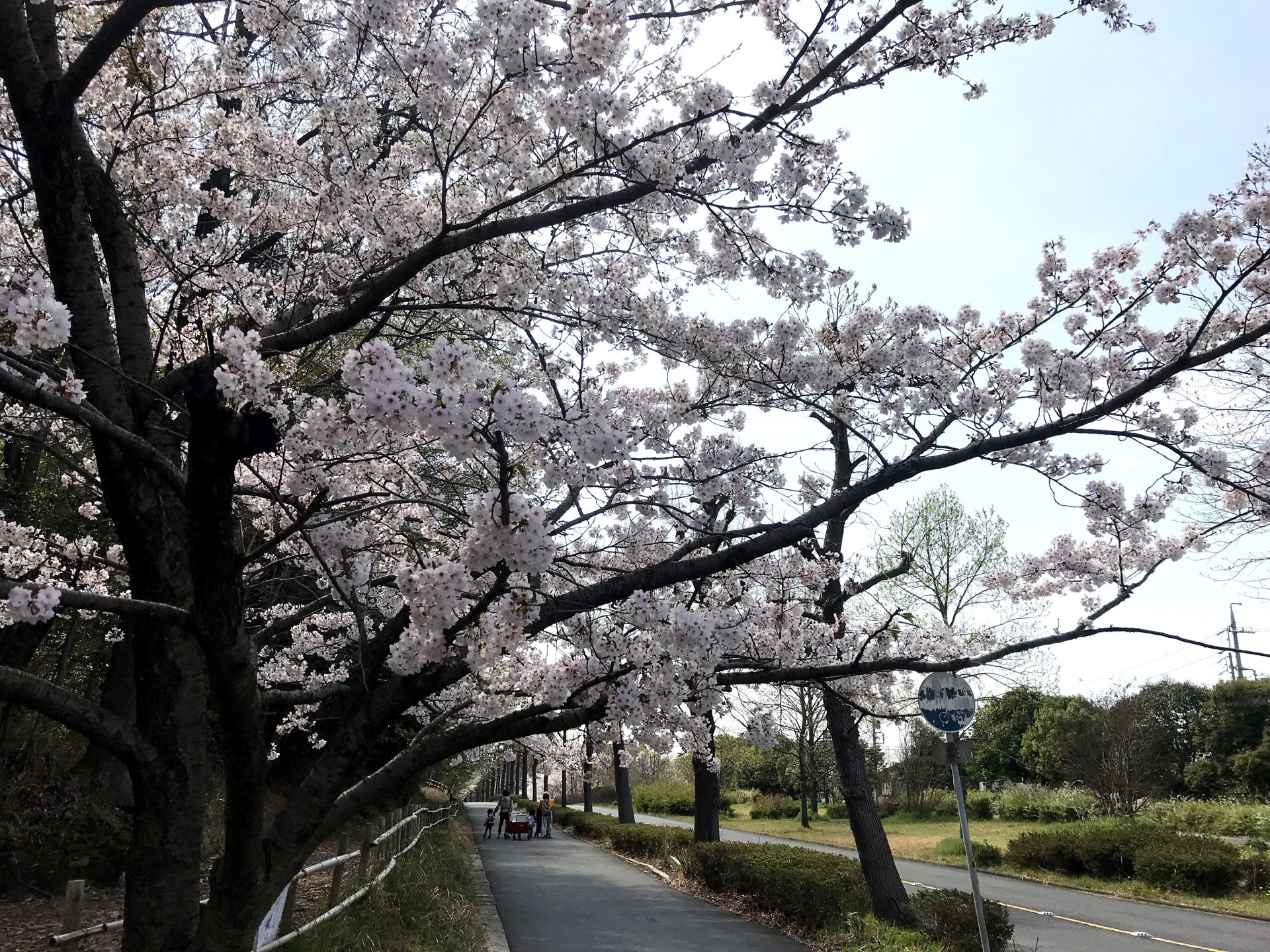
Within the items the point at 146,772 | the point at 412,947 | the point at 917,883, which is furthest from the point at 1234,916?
the point at 146,772

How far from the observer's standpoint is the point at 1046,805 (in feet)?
84.6

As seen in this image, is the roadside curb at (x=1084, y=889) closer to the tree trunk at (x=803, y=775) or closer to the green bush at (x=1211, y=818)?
the green bush at (x=1211, y=818)

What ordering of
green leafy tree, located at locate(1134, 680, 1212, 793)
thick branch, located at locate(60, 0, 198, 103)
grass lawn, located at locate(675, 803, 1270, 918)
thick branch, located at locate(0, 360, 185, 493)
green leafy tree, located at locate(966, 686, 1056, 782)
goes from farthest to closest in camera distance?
green leafy tree, located at locate(966, 686, 1056, 782)
green leafy tree, located at locate(1134, 680, 1212, 793)
grass lawn, located at locate(675, 803, 1270, 918)
thick branch, located at locate(60, 0, 198, 103)
thick branch, located at locate(0, 360, 185, 493)

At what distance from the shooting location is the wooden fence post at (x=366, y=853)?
8.66 m

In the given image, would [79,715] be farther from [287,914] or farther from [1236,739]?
[1236,739]

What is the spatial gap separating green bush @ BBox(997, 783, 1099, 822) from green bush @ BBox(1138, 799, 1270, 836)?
237 centimetres

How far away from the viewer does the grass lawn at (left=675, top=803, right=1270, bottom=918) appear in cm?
1377

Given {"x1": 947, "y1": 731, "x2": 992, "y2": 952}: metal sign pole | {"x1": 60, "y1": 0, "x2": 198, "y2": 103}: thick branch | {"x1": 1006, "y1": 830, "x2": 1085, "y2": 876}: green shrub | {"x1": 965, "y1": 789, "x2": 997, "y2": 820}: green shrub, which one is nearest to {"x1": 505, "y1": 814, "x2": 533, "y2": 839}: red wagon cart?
{"x1": 1006, "y1": 830, "x2": 1085, "y2": 876}: green shrub

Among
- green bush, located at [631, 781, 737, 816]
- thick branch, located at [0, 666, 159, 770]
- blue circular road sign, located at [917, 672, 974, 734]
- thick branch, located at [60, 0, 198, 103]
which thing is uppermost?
thick branch, located at [60, 0, 198, 103]

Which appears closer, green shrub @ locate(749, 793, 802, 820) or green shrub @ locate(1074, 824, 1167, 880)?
green shrub @ locate(1074, 824, 1167, 880)

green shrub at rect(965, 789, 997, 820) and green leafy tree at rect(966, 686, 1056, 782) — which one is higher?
green leafy tree at rect(966, 686, 1056, 782)

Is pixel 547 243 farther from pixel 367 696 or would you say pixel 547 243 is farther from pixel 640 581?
pixel 367 696

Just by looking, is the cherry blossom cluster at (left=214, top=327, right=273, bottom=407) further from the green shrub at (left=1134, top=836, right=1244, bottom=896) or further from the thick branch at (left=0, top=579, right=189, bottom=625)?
the green shrub at (left=1134, top=836, right=1244, bottom=896)

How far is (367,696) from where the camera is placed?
3.38 m
